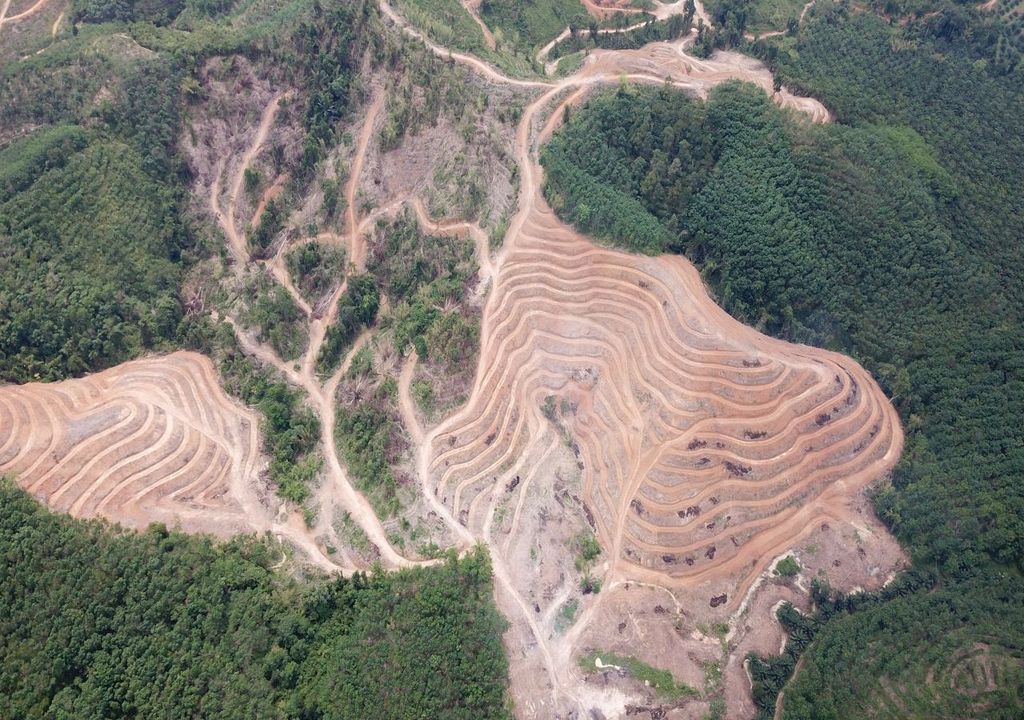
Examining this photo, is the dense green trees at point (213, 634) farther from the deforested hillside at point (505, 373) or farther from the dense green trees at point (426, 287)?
the dense green trees at point (426, 287)

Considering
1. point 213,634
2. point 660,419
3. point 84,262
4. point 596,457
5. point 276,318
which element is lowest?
point 213,634

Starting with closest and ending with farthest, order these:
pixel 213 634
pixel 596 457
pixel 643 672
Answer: pixel 213 634, pixel 643 672, pixel 596 457

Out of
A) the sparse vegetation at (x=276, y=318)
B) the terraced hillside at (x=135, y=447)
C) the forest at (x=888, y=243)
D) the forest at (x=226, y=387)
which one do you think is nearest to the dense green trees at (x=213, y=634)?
the forest at (x=226, y=387)

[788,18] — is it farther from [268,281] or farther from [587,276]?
[268,281]

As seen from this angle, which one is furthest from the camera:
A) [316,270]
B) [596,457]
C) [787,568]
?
[316,270]

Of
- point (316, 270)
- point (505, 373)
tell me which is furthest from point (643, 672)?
point (316, 270)

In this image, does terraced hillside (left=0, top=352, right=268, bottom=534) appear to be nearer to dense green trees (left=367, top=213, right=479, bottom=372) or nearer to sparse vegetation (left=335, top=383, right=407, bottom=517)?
sparse vegetation (left=335, top=383, right=407, bottom=517)

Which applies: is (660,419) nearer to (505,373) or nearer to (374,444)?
(505,373)

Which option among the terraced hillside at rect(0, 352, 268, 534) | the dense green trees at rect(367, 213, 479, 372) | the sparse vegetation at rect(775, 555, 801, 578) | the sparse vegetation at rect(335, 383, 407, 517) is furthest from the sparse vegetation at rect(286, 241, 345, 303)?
the sparse vegetation at rect(775, 555, 801, 578)
